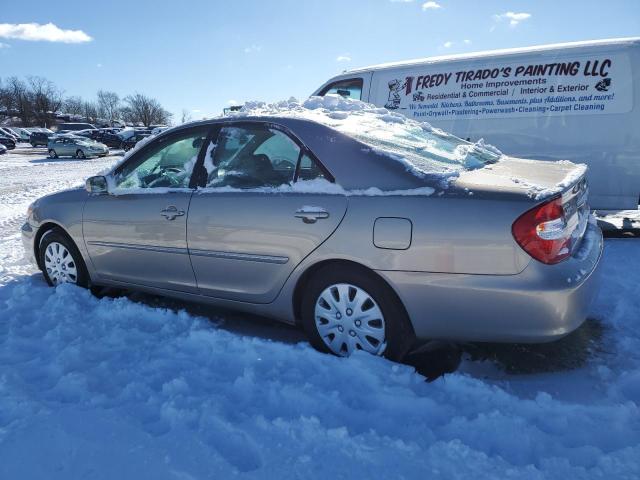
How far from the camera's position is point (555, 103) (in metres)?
6.19

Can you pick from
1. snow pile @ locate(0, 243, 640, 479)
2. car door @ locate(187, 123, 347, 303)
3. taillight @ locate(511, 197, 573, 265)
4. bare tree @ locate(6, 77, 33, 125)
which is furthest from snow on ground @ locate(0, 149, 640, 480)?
bare tree @ locate(6, 77, 33, 125)

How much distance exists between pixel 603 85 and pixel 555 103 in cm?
54

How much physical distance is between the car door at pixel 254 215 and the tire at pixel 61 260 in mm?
1381

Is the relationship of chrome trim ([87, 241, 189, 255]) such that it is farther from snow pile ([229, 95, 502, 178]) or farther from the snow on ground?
snow pile ([229, 95, 502, 178])

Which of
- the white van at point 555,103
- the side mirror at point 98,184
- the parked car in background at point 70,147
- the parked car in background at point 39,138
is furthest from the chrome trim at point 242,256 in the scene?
the parked car in background at point 39,138

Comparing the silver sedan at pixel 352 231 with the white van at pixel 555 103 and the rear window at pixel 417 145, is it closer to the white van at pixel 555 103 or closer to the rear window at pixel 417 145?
the rear window at pixel 417 145

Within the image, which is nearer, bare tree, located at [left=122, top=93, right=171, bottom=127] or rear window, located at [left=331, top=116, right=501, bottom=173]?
rear window, located at [left=331, top=116, right=501, bottom=173]

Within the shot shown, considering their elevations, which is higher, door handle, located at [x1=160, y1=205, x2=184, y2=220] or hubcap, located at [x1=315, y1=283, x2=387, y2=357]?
door handle, located at [x1=160, y1=205, x2=184, y2=220]

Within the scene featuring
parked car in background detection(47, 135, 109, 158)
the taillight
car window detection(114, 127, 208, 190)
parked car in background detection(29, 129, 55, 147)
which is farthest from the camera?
parked car in background detection(29, 129, 55, 147)

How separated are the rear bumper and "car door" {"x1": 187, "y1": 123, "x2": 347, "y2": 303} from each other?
57 centimetres

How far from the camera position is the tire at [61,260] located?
422 cm

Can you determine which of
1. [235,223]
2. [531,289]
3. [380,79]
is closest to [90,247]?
[235,223]

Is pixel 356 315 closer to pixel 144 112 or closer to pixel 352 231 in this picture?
pixel 352 231

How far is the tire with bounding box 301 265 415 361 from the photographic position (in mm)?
2818
